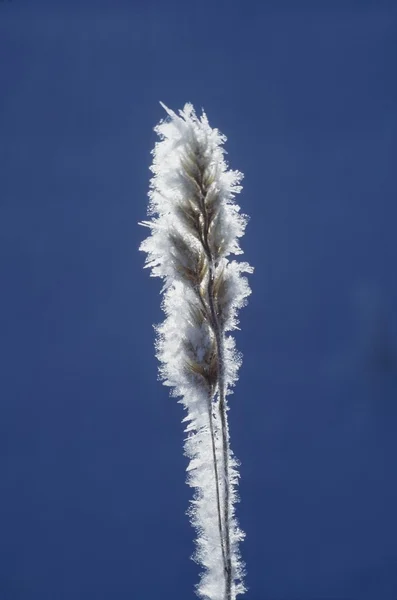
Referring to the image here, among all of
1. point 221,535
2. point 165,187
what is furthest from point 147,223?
point 221,535

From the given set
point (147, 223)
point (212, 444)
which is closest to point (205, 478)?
point (212, 444)

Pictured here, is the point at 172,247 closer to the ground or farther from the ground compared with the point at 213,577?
farther from the ground

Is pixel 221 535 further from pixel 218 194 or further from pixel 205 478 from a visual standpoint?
Answer: pixel 218 194

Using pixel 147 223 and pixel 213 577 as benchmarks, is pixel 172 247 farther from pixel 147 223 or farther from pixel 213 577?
pixel 213 577

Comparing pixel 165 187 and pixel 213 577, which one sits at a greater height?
pixel 165 187

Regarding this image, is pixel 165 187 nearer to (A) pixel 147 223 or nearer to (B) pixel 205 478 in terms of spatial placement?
(A) pixel 147 223
